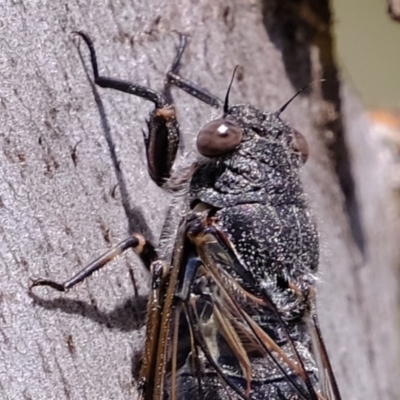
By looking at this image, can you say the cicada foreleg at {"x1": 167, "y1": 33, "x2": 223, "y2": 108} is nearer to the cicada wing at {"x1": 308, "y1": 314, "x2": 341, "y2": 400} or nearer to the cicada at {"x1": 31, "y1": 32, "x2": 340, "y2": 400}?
the cicada at {"x1": 31, "y1": 32, "x2": 340, "y2": 400}

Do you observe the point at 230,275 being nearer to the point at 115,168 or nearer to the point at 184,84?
the point at 115,168

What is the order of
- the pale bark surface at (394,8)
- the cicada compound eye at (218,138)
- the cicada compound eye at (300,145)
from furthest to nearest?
the pale bark surface at (394,8) → the cicada compound eye at (300,145) → the cicada compound eye at (218,138)

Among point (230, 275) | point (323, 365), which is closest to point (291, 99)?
point (230, 275)

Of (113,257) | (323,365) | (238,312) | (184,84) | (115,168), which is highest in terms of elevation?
(184,84)

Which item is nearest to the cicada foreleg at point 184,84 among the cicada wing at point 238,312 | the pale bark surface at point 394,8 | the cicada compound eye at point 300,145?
the cicada compound eye at point 300,145

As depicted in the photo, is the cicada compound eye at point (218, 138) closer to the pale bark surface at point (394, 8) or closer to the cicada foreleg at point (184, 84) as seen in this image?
the cicada foreleg at point (184, 84)

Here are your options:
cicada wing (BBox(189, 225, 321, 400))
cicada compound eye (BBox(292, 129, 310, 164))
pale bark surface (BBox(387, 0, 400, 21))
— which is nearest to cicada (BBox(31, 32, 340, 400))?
cicada wing (BBox(189, 225, 321, 400))
